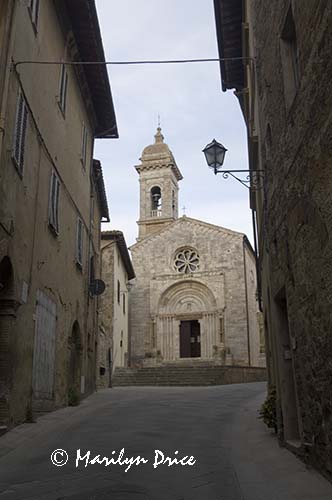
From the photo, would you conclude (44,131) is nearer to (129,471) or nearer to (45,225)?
(45,225)

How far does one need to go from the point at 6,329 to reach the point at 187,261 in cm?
2907

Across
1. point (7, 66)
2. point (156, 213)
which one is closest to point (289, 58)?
point (7, 66)

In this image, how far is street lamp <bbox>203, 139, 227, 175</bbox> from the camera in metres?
9.84

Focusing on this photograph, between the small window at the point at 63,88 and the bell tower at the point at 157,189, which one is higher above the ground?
the bell tower at the point at 157,189

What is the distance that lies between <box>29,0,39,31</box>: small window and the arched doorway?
7.21m

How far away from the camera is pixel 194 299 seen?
119 feet

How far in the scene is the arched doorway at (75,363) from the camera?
44.1 feet

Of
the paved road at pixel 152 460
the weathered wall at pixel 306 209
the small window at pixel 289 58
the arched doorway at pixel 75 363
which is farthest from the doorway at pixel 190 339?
the small window at pixel 289 58

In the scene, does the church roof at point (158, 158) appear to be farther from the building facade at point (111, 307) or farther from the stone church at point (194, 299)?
the building facade at point (111, 307)

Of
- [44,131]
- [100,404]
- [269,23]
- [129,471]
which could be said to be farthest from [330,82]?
[100,404]

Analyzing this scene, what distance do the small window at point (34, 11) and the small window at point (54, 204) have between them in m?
3.06

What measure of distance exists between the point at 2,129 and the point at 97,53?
711 centimetres

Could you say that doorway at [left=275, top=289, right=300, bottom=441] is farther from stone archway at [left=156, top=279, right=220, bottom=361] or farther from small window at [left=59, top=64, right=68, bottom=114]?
stone archway at [left=156, top=279, right=220, bottom=361]

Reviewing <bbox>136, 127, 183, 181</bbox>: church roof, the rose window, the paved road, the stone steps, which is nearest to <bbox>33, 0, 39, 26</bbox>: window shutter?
the paved road
